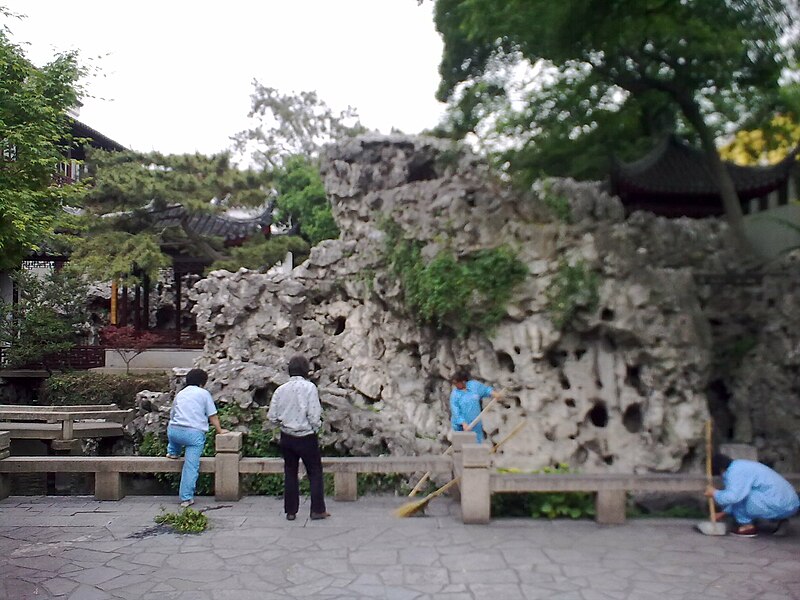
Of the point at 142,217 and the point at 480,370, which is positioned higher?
the point at 142,217

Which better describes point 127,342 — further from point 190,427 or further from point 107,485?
point 190,427

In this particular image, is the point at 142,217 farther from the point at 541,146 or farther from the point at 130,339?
the point at 541,146

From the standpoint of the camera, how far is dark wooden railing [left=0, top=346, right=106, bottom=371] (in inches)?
711

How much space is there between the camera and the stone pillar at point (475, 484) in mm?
6406

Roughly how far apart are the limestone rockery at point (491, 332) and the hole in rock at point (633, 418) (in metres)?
0.02

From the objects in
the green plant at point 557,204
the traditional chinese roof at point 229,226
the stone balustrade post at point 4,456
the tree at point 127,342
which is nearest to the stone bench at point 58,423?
the tree at point 127,342

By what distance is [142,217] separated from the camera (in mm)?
18469

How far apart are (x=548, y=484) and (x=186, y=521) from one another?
3534 millimetres

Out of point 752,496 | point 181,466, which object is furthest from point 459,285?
point 752,496

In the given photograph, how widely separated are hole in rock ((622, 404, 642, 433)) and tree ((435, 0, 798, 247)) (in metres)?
3.54

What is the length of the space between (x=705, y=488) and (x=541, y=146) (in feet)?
27.7

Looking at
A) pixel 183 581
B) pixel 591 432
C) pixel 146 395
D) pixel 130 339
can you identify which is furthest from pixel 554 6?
pixel 130 339

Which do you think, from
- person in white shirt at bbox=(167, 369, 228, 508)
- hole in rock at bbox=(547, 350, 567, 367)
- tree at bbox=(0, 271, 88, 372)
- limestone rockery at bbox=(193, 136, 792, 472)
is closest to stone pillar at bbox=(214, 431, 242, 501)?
person in white shirt at bbox=(167, 369, 228, 508)

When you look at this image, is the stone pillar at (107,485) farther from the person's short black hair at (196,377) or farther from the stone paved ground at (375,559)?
the person's short black hair at (196,377)
